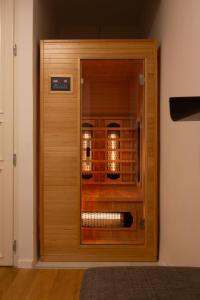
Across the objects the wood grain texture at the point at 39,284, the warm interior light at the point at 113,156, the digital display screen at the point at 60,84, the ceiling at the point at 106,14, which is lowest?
the wood grain texture at the point at 39,284

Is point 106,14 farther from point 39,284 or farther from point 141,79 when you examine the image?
point 39,284

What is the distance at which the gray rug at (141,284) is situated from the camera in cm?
101

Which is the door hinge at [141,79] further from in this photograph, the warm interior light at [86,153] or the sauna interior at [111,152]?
the warm interior light at [86,153]

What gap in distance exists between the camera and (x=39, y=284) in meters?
2.54

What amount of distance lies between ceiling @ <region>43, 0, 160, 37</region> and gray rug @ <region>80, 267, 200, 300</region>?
2987 millimetres

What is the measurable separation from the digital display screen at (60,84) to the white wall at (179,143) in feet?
3.01

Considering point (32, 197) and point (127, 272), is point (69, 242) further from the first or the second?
point (127, 272)

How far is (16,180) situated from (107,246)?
1.10m

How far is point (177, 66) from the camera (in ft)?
7.82

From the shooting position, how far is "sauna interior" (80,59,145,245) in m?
3.05

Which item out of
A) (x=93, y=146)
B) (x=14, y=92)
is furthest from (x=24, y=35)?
(x=93, y=146)

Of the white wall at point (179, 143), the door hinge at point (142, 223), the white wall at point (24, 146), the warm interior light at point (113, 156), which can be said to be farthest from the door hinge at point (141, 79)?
the door hinge at point (142, 223)

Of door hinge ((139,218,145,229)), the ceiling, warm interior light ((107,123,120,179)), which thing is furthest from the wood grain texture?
the ceiling

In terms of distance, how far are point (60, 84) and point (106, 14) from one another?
1836mm
